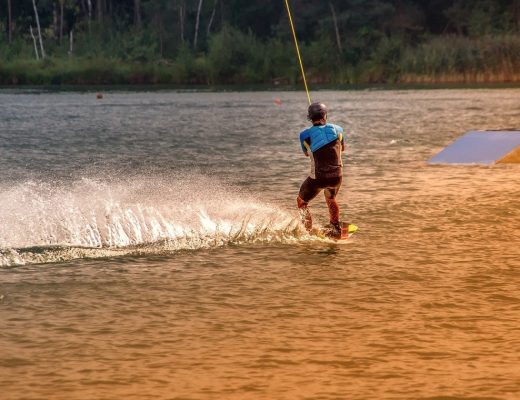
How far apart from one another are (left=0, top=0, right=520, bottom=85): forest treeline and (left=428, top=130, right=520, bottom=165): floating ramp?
4325cm

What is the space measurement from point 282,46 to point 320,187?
64634mm

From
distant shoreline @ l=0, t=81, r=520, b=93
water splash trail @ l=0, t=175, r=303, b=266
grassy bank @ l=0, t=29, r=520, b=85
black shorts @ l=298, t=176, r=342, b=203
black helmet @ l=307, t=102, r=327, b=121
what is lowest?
distant shoreline @ l=0, t=81, r=520, b=93

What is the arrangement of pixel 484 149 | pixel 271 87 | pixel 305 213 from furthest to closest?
1. pixel 271 87
2. pixel 484 149
3. pixel 305 213

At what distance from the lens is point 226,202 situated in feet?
50.9

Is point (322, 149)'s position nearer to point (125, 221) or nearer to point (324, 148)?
point (324, 148)

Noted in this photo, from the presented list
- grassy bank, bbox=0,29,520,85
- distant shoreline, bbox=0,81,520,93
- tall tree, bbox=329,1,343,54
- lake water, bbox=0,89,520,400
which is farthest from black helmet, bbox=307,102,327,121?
tall tree, bbox=329,1,343,54

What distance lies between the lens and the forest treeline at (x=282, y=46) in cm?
7300

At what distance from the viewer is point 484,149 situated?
21875mm

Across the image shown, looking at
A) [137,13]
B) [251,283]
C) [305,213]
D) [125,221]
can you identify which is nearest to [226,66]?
[137,13]

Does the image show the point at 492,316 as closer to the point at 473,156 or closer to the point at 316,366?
the point at 316,366

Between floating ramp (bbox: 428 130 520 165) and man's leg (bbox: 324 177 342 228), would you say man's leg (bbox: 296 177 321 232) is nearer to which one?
man's leg (bbox: 324 177 342 228)

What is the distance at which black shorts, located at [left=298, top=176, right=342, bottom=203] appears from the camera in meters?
12.2

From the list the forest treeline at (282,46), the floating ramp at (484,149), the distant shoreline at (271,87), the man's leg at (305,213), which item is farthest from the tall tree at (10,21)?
the man's leg at (305,213)

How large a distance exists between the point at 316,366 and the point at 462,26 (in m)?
81.1
